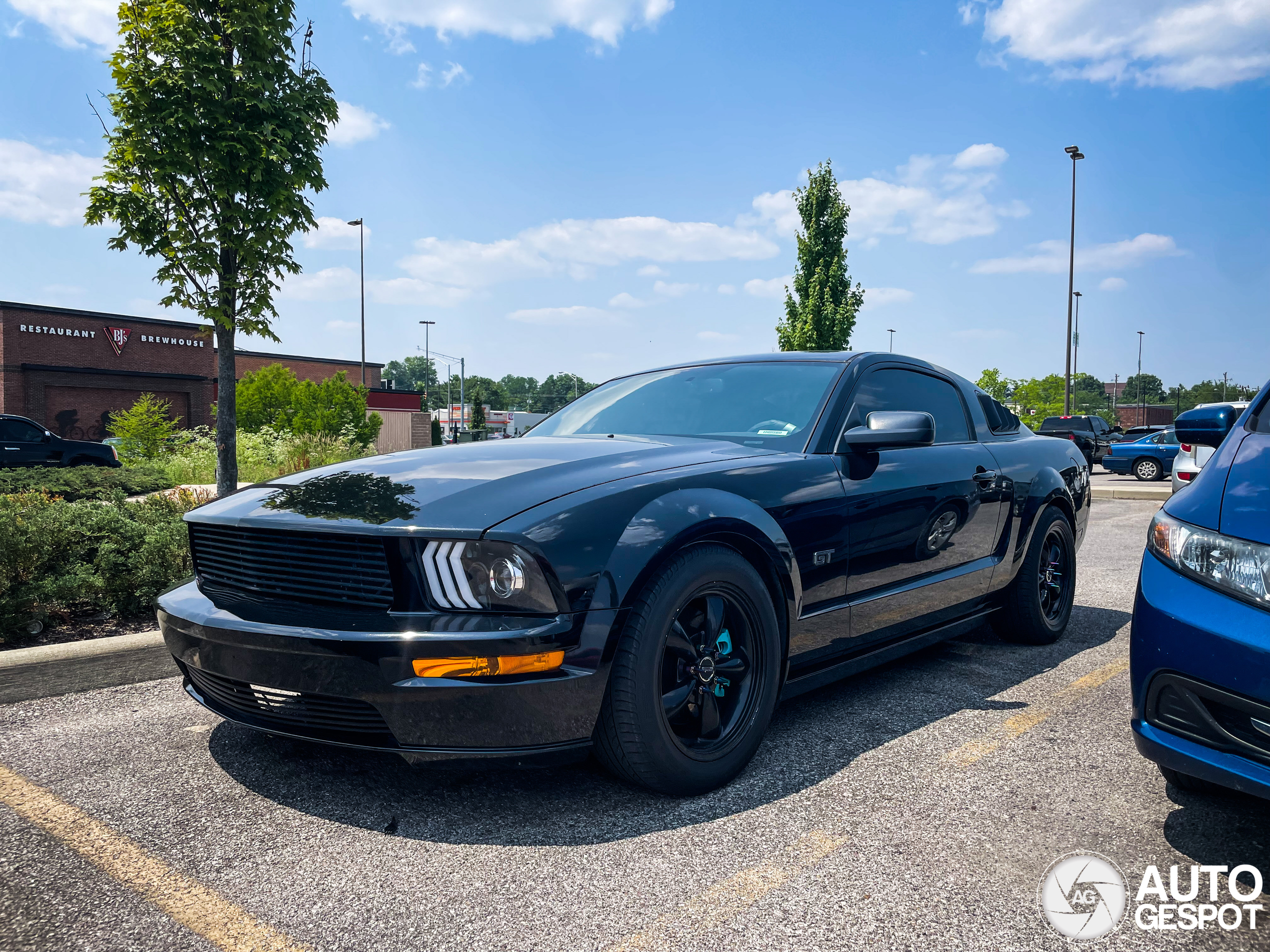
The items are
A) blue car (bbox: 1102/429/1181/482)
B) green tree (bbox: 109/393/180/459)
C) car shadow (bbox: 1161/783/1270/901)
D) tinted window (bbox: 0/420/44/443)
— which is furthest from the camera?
blue car (bbox: 1102/429/1181/482)

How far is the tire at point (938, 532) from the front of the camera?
3.71 metres

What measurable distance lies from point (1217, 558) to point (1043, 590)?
8.72 ft

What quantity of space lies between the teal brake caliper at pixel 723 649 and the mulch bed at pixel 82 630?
2.85 m

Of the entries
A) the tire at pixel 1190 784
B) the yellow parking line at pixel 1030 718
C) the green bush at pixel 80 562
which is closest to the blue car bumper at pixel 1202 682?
the tire at pixel 1190 784

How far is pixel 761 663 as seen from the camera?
297cm

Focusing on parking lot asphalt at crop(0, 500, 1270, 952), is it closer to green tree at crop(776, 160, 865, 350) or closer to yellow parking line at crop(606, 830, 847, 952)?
yellow parking line at crop(606, 830, 847, 952)

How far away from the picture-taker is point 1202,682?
85.8 inches

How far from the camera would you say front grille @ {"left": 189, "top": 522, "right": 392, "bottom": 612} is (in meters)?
2.50

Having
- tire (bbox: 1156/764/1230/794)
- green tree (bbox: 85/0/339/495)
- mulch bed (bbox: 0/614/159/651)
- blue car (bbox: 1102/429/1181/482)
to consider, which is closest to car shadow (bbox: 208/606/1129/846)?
tire (bbox: 1156/764/1230/794)

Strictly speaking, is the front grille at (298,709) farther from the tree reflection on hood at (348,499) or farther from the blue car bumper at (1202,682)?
the blue car bumper at (1202,682)

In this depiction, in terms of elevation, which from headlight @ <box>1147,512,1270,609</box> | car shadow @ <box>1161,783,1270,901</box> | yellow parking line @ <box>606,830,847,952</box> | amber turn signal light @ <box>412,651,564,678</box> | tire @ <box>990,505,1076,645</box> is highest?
headlight @ <box>1147,512,1270,609</box>

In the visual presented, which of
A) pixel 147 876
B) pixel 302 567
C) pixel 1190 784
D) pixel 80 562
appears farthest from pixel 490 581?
pixel 80 562

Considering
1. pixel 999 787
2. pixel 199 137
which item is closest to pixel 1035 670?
pixel 999 787

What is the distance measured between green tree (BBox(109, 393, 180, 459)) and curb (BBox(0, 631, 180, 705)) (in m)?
17.4
